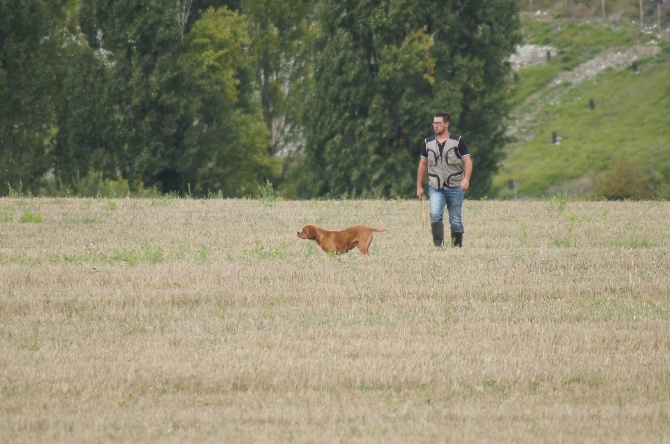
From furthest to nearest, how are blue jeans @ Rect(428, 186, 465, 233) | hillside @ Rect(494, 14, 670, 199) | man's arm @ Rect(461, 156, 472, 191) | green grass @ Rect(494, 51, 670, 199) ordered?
green grass @ Rect(494, 51, 670, 199), hillside @ Rect(494, 14, 670, 199), blue jeans @ Rect(428, 186, 465, 233), man's arm @ Rect(461, 156, 472, 191)

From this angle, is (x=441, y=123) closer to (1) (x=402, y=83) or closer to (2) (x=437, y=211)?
(2) (x=437, y=211)

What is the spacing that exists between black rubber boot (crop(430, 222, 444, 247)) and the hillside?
33.6 m

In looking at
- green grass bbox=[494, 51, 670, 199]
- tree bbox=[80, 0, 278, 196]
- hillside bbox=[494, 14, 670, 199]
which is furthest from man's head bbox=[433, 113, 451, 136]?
green grass bbox=[494, 51, 670, 199]

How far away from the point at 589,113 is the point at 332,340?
195ft

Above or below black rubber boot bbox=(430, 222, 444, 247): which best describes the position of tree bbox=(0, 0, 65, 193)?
above

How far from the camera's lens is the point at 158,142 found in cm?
4003

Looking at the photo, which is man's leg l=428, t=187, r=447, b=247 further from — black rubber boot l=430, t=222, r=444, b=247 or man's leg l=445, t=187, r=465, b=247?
man's leg l=445, t=187, r=465, b=247

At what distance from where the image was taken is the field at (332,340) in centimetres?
732

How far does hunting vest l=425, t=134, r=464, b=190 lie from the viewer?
50.6 feet

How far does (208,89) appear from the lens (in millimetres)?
41406

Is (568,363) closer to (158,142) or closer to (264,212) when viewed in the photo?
(264,212)

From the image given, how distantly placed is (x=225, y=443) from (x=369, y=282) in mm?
6129

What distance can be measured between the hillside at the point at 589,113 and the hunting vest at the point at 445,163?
3405 centimetres

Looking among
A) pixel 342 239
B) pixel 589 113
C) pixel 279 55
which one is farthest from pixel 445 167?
pixel 589 113
